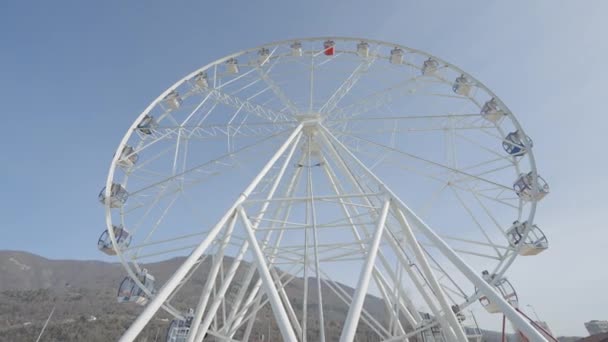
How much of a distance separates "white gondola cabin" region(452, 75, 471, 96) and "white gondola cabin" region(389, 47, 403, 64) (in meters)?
2.82

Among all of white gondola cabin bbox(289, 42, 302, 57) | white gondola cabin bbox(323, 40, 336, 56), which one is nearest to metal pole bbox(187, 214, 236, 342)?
white gondola cabin bbox(289, 42, 302, 57)

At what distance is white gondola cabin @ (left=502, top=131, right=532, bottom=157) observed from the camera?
14203 millimetres

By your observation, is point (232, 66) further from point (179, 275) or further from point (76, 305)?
point (76, 305)

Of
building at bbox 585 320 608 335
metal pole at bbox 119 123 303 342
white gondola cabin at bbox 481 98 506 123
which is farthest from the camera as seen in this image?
building at bbox 585 320 608 335

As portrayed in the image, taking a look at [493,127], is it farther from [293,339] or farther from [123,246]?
[123,246]

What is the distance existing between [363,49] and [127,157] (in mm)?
11901

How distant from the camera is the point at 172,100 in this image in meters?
16.4

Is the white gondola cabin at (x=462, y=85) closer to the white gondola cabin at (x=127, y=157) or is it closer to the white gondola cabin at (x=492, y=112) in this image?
the white gondola cabin at (x=492, y=112)

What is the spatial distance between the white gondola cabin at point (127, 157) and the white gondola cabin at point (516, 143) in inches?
630

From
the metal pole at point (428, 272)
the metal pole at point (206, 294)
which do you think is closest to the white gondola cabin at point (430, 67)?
the metal pole at point (428, 272)

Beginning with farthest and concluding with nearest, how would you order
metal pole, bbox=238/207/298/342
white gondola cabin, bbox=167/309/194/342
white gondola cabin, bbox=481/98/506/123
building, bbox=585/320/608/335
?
1. building, bbox=585/320/608/335
2. white gondola cabin, bbox=481/98/506/123
3. white gondola cabin, bbox=167/309/194/342
4. metal pole, bbox=238/207/298/342

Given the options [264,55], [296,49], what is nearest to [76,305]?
[264,55]

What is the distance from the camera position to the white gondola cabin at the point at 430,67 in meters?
16.5

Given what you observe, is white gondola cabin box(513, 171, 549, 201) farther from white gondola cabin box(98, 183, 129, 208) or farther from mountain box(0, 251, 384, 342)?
mountain box(0, 251, 384, 342)
